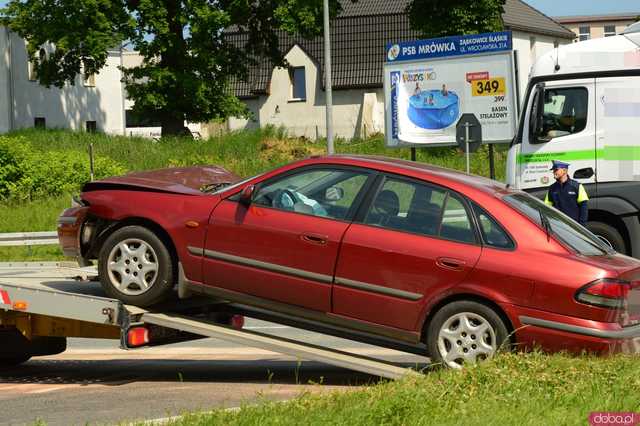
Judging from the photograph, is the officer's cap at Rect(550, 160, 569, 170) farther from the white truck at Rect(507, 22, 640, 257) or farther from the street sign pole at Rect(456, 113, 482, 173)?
the street sign pole at Rect(456, 113, 482, 173)

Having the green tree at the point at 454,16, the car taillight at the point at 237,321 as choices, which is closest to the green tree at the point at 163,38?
the green tree at the point at 454,16

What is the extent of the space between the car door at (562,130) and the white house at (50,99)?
30.7m

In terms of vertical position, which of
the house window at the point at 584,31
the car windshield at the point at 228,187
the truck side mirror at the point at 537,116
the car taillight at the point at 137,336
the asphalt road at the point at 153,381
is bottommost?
the asphalt road at the point at 153,381

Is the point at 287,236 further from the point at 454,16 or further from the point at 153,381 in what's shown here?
the point at 454,16

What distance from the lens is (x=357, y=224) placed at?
8.55 metres

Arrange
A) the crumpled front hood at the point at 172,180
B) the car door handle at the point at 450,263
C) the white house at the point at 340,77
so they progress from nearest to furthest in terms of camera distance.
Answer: the car door handle at the point at 450,263
the crumpled front hood at the point at 172,180
the white house at the point at 340,77

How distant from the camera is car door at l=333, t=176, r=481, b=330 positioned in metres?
8.26

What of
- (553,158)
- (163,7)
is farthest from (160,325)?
(163,7)

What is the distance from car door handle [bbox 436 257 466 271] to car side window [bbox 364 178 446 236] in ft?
0.79

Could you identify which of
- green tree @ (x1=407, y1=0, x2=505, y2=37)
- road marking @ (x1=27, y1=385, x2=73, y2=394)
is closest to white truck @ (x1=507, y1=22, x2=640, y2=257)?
road marking @ (x1=27, y1=385, x2=73, y2=394)

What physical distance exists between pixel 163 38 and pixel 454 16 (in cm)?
1078

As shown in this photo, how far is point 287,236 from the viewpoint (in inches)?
A: 342

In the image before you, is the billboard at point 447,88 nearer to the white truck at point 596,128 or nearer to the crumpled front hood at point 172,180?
the white truck at point 596,128

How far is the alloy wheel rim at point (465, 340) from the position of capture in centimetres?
809
